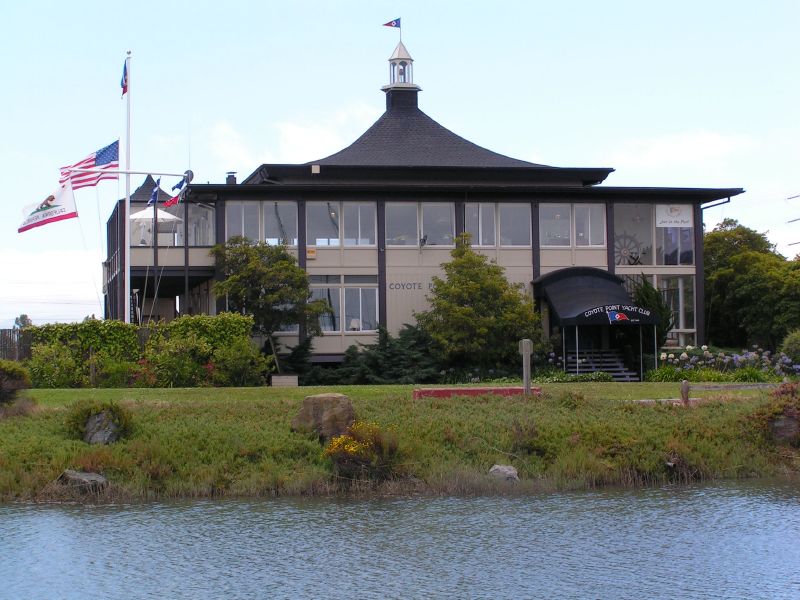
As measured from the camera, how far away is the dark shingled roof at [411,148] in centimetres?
4344

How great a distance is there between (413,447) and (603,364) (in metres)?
19.5

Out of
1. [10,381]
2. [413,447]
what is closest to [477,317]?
[413,447]

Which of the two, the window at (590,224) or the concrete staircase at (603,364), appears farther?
the window at (590,224)

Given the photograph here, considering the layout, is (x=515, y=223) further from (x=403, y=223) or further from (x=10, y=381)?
(x=10, y=381)

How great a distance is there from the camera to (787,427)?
2375cm

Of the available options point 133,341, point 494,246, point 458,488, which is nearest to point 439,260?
point 494,246

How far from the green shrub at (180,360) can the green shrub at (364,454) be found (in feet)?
38.0

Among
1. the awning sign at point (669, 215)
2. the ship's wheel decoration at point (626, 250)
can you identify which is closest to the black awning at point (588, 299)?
the ship's wheel decoration at point (626, 250)

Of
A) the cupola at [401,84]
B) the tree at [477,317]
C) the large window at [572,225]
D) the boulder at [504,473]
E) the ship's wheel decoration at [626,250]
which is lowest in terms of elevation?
the boulder at [504,473]

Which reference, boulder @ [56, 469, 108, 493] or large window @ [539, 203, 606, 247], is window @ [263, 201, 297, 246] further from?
boulder @ [56, 469, 108, 493]

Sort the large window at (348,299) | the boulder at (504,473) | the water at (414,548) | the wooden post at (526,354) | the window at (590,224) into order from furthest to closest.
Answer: the window at (590,224) → the large window at (348,299) → the wooden post at (526,354) → the boulder at (504,473) → the water at (414,548)

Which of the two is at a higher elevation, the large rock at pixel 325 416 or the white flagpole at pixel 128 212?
the white flagpole at pixel 128 212

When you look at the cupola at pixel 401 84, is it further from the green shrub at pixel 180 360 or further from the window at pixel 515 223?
the green shrub at pixel 180 360

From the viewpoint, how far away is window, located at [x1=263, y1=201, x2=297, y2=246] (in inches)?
1613
